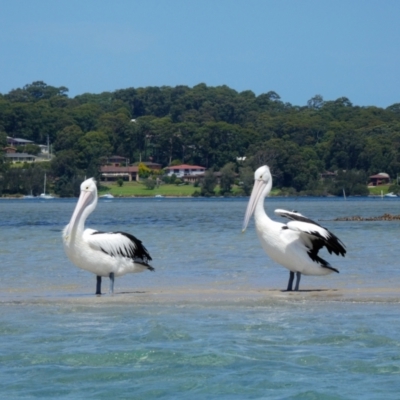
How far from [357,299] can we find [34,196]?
279ft

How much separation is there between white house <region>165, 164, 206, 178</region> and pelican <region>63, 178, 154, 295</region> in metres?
92.5

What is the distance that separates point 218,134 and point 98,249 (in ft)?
318

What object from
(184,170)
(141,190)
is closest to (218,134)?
(184,170)

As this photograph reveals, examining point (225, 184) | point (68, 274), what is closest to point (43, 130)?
point (225, 184)

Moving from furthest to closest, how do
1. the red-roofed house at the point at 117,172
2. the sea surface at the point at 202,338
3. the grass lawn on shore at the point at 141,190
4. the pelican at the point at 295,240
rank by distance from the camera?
the red-roofed house at the point at 117,172, the grass lawn on shore at the point at 141,190, the pelican at the point at 295,240, the sea surface at the point at 202,338

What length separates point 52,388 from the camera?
5.77 metres

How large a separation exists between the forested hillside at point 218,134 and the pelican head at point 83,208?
8295 centimetres

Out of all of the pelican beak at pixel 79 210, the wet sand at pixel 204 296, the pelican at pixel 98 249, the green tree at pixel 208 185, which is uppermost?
the pelican beak at pixel 79 210

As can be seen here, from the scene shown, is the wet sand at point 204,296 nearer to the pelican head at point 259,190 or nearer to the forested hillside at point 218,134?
the pelican head at point 259,190

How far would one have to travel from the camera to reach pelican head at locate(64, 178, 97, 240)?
941cm

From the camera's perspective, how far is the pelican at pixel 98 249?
9.37m

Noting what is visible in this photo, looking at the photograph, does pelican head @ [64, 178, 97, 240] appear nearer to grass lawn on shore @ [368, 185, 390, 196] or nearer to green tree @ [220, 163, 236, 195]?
green tree @ [220, 163, 236, 195]

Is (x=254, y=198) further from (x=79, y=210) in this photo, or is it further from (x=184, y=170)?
(x=184, y=170)

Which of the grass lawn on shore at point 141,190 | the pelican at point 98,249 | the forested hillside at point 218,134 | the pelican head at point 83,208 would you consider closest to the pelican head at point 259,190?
the pelican at point 98,249
